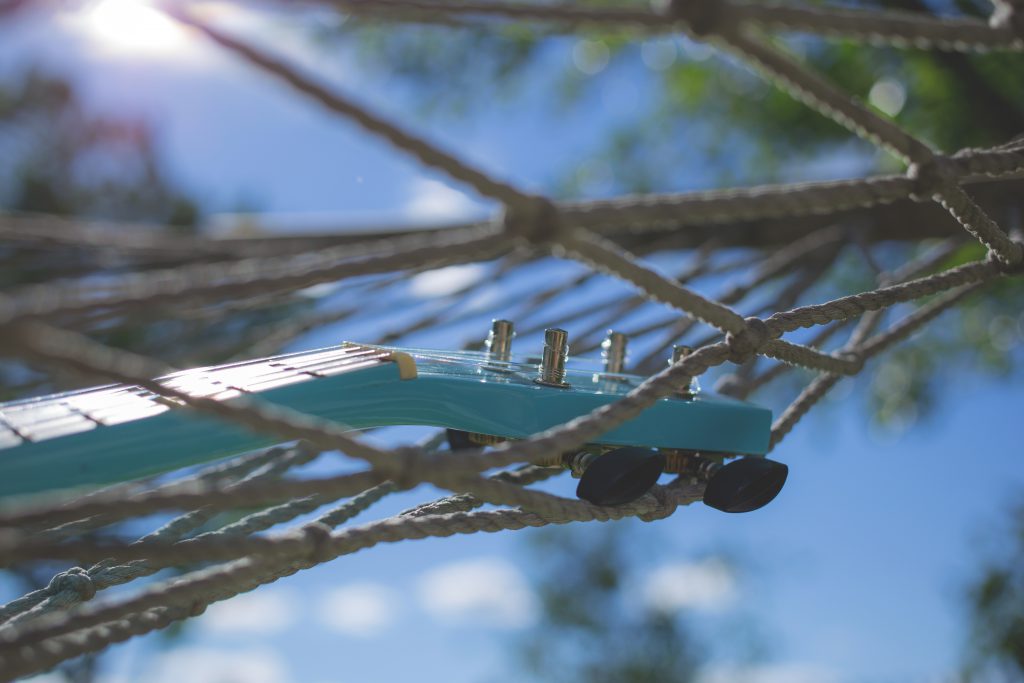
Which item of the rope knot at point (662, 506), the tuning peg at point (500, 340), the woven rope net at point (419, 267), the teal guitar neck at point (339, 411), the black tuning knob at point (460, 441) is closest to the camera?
the woven rope net at point (419, 267)

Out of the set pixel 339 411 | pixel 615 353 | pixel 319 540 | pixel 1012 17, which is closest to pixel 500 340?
pixel 615 353

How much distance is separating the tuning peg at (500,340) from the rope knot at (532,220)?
0.41 m

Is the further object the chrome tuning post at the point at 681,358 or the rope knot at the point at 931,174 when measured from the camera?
the chrome tuning post at the point at 681,358

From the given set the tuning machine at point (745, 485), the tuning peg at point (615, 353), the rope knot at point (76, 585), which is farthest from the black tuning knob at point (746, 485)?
the rope knot at point (76, 585)

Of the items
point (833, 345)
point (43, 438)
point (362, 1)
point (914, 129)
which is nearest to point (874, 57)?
point (914, 129)

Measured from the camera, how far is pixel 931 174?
0.65 m

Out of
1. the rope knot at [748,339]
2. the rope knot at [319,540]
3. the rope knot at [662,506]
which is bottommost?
the rope knot at [319,540]

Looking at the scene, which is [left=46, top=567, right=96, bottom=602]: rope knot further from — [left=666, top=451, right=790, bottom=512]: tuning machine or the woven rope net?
[left=666, top=451, right=790, bottom=512]: tuning machine

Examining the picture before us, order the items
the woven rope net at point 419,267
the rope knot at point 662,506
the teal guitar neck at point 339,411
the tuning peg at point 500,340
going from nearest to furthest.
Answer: the woven rope net at point 419,267, the teal guitar neck at point 339,411, the rope knot at point 662,506, the tuning peg at point 500,340

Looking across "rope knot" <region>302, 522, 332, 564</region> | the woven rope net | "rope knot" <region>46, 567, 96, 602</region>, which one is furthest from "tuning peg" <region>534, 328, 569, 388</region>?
"rope knot" <region>46, 567, 96, 602</region>

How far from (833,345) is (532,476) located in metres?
1.94

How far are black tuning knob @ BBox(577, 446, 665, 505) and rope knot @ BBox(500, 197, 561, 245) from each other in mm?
212

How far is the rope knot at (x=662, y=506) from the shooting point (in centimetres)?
71

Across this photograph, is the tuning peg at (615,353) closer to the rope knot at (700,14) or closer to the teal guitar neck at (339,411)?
the teal guitar neck at (339,411)
